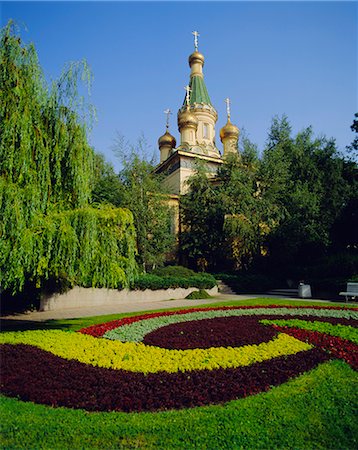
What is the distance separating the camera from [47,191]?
25.0 ft

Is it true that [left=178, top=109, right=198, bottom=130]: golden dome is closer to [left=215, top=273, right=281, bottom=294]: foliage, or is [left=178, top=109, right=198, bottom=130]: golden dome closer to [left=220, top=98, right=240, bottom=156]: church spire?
[left=220, top=98, right=240, bottom=156]: church spire

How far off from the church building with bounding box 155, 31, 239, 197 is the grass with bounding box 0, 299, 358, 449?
2760 cm

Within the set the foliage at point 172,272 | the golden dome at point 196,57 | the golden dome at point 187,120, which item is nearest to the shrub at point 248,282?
the foliage at point 172,272

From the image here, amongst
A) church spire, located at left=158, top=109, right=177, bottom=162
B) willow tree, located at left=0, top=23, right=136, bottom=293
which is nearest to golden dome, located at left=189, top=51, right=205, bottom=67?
church spire, located at left=158, top=109, right=177, bottom=162

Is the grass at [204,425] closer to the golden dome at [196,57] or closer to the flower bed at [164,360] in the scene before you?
the flower bed at [164,360]

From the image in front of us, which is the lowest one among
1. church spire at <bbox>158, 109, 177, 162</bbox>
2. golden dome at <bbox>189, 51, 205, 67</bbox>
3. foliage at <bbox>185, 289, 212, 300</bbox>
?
foliage at <bbox>185, 289, 212, 300</bbox>

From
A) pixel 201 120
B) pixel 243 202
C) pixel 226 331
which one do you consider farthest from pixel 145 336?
pixel 201 120

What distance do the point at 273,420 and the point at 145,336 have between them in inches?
194

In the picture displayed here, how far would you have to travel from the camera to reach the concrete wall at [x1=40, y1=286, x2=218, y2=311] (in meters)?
15.3

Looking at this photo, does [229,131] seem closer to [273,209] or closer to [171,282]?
[273,209]

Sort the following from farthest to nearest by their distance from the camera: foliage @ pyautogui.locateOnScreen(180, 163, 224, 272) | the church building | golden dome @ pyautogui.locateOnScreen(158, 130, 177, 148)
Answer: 1. golden dome @ pyautogui.locateOnScreen(158, 130, 177, 148)
2. the church building
3. foliage @ pyautogui.locateOnScreen(180, 163, 224, 272)

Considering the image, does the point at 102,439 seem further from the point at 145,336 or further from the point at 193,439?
Result: the point at 145,336

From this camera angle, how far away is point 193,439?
345 cm

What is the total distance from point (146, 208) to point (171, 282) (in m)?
6.00
